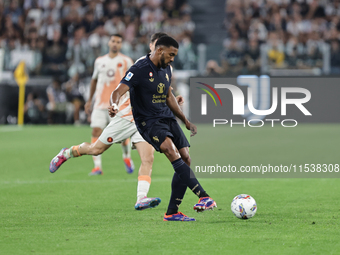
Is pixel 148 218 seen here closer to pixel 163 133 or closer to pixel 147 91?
pixel 163 133

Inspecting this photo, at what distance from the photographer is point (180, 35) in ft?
80.6

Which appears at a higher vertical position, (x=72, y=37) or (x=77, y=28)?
(x=77, y=28)

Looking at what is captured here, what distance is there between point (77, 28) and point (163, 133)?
2136 cm

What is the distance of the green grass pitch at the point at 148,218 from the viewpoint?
4520 mm

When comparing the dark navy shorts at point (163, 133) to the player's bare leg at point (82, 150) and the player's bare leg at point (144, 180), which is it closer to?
the player's bare leg at point (144, 180)

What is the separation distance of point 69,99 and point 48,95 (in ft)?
3.03

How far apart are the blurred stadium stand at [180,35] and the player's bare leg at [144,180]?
13.6 meters

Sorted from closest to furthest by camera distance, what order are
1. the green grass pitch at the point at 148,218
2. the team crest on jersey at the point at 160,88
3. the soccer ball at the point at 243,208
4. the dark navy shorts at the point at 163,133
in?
1. the green grass pitch at the point at 148,218
2. the soccer ball at the point at 243,208
3. the dark navy shorts at the point at 163,133
4. the team crest on jersey at the point at 160,88

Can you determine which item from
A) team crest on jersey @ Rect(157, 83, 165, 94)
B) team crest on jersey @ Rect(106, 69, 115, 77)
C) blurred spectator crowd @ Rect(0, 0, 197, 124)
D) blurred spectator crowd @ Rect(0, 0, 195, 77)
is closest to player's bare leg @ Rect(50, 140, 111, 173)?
team crest on jersey @ Rect(157, 83, 165, 94)

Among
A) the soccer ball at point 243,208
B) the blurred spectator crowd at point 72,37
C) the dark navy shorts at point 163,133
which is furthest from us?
the blurred spectator crowd at point 72,37

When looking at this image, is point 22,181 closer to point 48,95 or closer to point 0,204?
point 0,204

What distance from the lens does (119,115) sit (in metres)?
7.18

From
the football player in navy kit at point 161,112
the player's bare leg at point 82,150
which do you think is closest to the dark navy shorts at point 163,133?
the football player in navy kit at point 161,112

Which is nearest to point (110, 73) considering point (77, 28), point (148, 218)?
point (148, 218)
